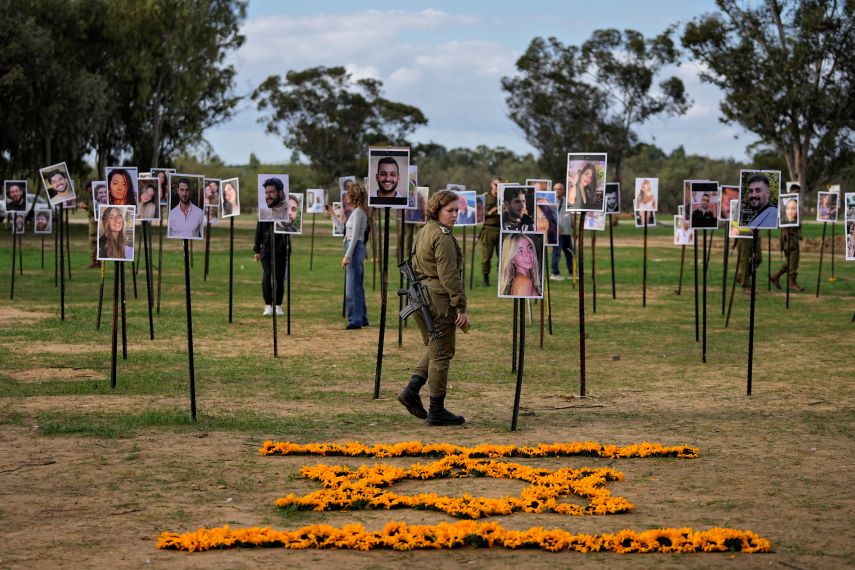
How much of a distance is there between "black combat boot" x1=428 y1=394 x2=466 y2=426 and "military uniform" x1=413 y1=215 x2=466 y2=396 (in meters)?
0.10

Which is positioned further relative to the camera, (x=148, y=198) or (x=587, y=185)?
(x=148, y=198)

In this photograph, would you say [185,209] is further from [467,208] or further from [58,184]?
[467,208]

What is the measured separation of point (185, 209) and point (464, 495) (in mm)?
5505

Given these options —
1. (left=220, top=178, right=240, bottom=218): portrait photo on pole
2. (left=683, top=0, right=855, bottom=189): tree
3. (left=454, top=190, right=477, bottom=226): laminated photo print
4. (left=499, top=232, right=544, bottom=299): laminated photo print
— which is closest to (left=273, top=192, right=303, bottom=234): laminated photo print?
(left=220, top=178, right=240, bottom=218): portrait photo on pole

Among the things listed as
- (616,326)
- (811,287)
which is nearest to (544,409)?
(616,326)

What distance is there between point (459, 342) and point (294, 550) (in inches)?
403

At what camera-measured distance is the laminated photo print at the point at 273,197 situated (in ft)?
54.4

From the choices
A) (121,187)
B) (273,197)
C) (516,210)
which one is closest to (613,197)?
(273,197)

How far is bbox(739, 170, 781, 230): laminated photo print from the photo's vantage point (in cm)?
1330

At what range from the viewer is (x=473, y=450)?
962 cm

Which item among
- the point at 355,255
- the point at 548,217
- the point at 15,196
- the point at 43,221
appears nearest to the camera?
the point at 548,217

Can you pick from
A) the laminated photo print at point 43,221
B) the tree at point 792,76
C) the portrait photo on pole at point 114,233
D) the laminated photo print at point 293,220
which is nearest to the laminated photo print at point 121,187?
the portrait photo on pole at point 114,233

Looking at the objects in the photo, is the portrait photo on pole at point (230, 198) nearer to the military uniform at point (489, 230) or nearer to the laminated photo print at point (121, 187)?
the laminated photo print at point (121, 187)

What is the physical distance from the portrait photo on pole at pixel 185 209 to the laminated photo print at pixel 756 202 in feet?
19.2
